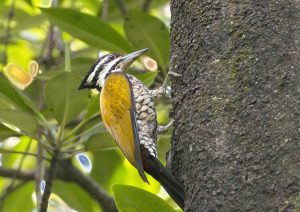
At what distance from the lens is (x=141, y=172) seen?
334cm

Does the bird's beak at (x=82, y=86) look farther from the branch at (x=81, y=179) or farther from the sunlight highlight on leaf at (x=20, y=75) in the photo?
the branch at (x=81, y=179)

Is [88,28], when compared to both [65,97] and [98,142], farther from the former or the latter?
[98,142]

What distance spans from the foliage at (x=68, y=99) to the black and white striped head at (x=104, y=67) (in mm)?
83

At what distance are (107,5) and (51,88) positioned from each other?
4.36 ft

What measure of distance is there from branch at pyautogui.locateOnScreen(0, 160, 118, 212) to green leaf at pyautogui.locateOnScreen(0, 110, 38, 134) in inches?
36.1

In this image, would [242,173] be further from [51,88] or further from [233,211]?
[51,88]

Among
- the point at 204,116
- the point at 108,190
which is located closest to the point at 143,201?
the point at 204,116

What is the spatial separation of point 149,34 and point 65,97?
70cm

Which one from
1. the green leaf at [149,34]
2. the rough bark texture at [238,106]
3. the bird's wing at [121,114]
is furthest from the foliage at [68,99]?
the rough bark texture at [238,106]

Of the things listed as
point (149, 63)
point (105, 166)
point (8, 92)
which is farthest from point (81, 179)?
point (8, 92)

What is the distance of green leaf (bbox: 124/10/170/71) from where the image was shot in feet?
14.0

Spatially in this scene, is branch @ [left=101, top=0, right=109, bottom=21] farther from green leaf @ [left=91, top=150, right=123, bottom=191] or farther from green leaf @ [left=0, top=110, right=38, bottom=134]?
green leaf @ [left=0, top=110, right=38, bottom=134]

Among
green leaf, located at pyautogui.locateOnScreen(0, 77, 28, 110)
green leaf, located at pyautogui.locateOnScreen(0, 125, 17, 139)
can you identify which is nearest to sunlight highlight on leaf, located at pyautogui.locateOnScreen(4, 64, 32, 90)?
green leaf, located at pyautogui.locateOnScreen(0, 125, 17, 139)

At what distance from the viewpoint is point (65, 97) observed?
12.8 feet
